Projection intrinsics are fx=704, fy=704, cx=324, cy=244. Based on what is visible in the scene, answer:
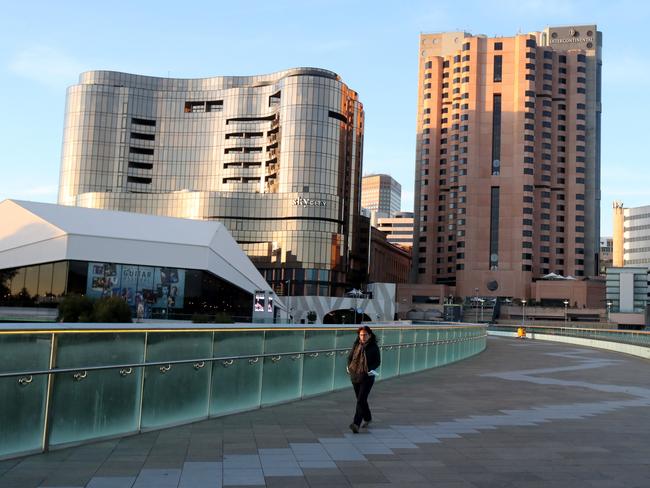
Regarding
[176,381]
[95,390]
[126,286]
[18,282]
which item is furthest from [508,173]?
[95,390]

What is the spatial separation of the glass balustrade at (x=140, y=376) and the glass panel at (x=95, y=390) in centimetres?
1

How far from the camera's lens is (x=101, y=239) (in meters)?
63.3

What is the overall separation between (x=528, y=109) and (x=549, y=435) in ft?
426

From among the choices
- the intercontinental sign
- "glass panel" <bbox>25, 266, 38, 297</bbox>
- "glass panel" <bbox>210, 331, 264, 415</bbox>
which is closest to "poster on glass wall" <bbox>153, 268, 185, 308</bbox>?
"glass panel" <bbox>25, 266, 38, 297</bbox>

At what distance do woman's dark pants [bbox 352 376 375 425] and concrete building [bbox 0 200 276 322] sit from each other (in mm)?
49578

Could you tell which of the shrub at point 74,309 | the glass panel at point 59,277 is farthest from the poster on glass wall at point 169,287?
the shrub at point 74,309

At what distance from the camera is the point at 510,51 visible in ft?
441

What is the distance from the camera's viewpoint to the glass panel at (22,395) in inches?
308

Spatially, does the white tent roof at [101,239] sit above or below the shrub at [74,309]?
above

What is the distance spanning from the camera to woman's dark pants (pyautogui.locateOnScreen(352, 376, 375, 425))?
34.4 ft

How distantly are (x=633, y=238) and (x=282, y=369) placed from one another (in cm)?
16681

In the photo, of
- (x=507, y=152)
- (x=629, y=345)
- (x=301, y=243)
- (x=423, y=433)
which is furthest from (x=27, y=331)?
(x=507, y=152)

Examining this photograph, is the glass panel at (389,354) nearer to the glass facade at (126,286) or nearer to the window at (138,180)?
the glass facade at (126,286)

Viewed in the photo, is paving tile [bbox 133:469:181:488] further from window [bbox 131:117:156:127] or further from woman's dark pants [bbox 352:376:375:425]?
window [bbox 131:117:156:127]
